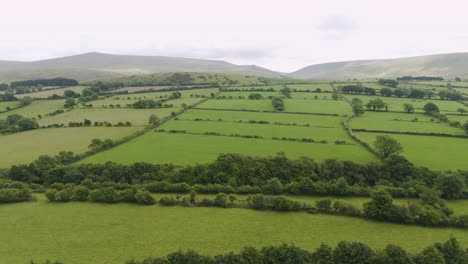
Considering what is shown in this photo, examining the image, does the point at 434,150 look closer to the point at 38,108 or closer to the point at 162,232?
the point at 162,232

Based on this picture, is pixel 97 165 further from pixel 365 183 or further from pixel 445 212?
pixel 445 212

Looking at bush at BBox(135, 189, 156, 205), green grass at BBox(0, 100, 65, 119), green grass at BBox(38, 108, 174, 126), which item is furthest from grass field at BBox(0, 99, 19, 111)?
bush at BBox(135, 189, 156, 205)

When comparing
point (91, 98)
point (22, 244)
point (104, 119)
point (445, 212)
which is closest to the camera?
point (22, 244)

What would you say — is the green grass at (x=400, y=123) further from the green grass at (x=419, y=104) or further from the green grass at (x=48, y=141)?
the green grass at (x=48, y=141)

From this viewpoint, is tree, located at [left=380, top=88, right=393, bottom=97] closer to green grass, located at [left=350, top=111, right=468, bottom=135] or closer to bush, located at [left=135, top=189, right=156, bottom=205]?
green grass, located at [left=350, top=111, right=468, bottom=135]

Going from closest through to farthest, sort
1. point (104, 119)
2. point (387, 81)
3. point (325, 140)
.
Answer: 1. point (325, 140)
2. point (104, 119)
3. point (387, 81)

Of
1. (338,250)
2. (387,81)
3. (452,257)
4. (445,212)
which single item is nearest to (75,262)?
(338,250)

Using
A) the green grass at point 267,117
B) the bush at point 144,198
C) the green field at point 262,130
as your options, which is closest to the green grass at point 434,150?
the green field at point 262,130
